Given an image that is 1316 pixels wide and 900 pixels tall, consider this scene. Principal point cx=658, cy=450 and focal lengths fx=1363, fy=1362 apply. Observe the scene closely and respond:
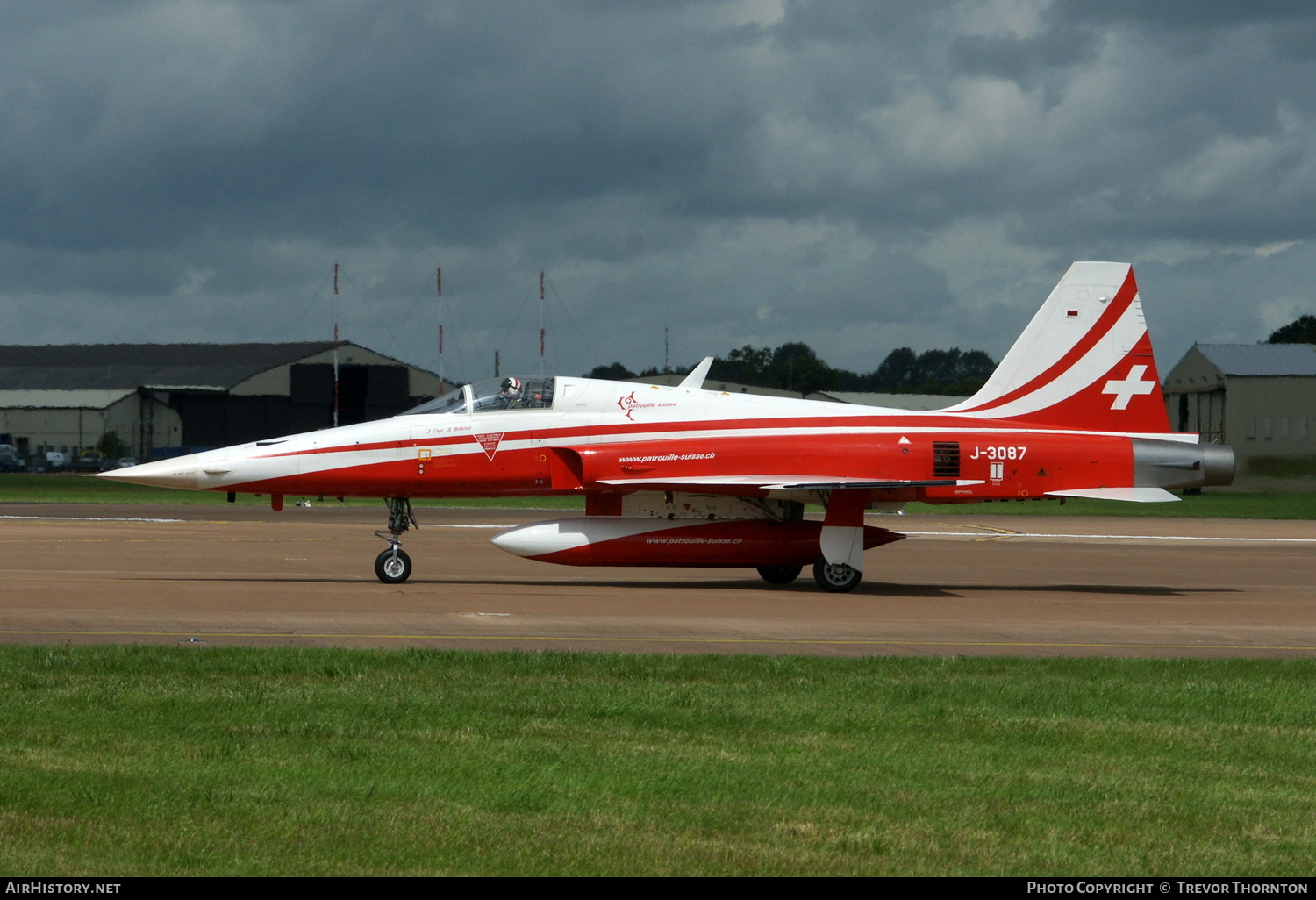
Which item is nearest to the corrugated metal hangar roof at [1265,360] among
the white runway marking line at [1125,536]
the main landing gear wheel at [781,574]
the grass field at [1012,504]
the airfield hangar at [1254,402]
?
the airfield hangar at [1254,402]

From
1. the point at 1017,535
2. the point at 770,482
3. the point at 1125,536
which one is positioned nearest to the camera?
the point at 770,482

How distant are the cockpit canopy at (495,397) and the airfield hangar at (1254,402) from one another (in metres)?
27.6

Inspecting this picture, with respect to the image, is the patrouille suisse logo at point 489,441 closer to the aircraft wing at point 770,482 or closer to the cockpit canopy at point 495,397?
the cockpit canopy at point 495,397

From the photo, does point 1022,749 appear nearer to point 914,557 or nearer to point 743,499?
point 743,499

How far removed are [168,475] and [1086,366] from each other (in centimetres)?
1367

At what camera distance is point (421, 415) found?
793 inches

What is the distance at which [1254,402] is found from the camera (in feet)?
161

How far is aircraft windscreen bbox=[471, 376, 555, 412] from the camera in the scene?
2027 cm

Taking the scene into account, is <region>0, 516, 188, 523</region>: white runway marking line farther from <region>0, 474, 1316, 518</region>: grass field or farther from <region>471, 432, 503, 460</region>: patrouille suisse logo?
<region>471, 432, 503, 460</region>: patrouille suisse logo

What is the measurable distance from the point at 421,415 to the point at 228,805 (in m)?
13.7

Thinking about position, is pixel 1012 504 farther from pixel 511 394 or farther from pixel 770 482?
pixel 511 394

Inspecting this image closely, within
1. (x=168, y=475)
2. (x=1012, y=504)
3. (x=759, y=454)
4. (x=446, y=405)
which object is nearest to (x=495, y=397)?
(x=446, y=405)

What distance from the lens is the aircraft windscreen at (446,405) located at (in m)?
20.2

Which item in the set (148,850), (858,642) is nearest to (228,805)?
(148,850)
